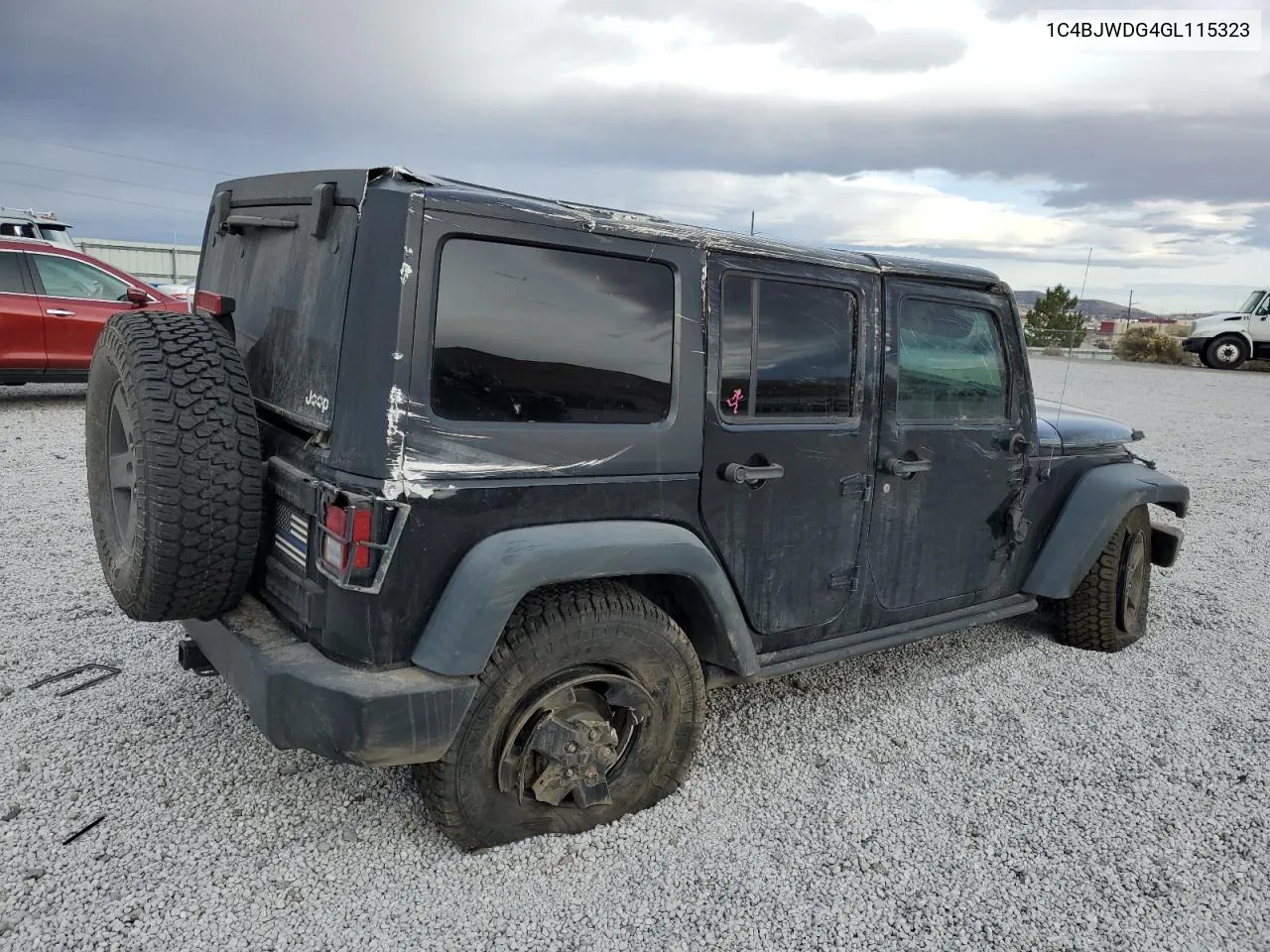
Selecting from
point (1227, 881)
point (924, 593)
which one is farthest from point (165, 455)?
point (1227, 881)

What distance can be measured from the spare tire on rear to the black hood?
123 inches

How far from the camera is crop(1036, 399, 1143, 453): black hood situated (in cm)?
392

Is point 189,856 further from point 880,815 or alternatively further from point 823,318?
point 823,318

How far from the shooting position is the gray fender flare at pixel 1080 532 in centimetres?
390

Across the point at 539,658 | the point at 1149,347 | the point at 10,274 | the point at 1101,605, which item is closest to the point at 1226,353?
the point at 1149,347

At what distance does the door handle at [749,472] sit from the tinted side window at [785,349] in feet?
0.55

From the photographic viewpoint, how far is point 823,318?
120 inches

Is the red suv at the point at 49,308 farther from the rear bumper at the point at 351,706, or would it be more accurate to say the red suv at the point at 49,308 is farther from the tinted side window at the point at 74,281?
the rear bumper at the point at 351,706

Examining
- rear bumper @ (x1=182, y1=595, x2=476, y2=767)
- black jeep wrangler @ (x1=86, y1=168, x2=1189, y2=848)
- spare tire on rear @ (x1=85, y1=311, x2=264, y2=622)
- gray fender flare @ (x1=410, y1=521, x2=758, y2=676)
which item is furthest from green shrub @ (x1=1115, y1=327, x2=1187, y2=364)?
spare tire on rear @ (x1=85, y1=311, x2=264, y2=622)

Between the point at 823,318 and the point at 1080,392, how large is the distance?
15410 mm

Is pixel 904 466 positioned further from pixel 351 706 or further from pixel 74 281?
pixel 74 281

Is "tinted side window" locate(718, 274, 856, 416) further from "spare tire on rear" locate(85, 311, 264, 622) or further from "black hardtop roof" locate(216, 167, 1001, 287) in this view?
"spare tire on rear" locate(85, 311, 264, 622)

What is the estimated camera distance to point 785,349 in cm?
293

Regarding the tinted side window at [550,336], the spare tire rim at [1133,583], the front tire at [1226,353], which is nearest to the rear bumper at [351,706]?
the tinted side window at [550,336]
